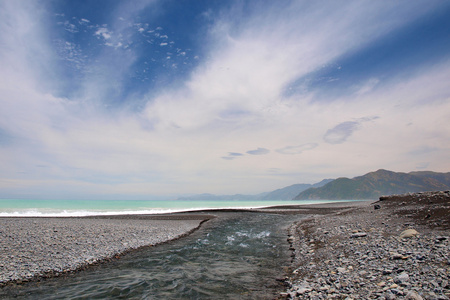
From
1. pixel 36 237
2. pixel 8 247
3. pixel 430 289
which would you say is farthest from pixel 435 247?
pixel 36 237

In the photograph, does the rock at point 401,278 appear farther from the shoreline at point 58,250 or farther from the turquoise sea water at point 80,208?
the turquoise sea water at point 80,208

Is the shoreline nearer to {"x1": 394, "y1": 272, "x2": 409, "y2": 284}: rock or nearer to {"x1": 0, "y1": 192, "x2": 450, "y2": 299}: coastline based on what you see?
{"x1": 0, "y1": 192, "x2": 450, "y2": 299}: coastline

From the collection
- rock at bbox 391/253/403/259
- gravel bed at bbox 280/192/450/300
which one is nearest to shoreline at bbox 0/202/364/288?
gravel bed at bbox 280/192/450/300

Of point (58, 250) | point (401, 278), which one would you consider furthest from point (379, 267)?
point (58, 250)

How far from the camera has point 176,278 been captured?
1097cm

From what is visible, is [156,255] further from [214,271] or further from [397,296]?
[397,296]

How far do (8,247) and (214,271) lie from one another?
14002 mm

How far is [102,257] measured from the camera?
14.0 metres

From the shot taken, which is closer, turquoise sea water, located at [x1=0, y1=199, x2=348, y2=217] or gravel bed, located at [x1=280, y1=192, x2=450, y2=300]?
gravel bed, located at [x1=280, y1=192, x2=450, y2=300]

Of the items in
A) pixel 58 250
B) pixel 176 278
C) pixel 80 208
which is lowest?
pixel 176 278

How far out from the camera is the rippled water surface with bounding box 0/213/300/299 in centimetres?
904

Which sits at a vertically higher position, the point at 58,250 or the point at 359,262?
the point at 58,250

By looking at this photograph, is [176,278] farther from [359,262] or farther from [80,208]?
[80,208]

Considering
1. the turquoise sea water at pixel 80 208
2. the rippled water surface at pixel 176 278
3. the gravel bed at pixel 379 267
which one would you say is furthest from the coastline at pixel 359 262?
the turquoise sea water at pixel 80 208
